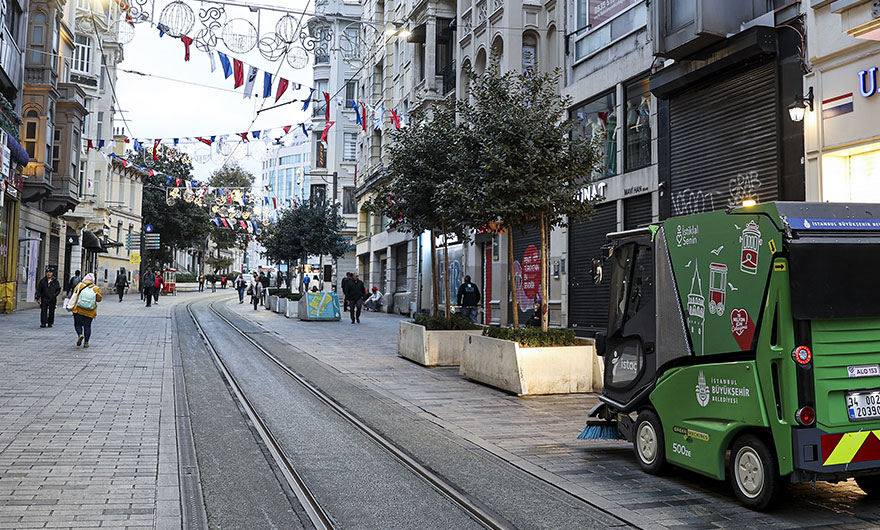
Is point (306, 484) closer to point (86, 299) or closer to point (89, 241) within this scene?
point (86, 299)

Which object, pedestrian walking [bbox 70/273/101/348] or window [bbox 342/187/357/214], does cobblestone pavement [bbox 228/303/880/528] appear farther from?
window [bbox 342/187/357/214]

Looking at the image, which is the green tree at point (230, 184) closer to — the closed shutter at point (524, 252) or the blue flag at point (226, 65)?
the closed shutter at point (524, 252)

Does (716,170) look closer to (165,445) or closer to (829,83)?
(829,83)

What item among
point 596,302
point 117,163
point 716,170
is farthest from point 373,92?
point 716,170

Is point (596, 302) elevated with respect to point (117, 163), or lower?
lower

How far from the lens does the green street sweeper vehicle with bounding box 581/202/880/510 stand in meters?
5.49

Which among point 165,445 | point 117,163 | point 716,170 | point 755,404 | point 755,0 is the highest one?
point 117,163

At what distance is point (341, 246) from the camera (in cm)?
4019

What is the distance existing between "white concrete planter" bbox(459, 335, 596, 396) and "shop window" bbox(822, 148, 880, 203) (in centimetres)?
454

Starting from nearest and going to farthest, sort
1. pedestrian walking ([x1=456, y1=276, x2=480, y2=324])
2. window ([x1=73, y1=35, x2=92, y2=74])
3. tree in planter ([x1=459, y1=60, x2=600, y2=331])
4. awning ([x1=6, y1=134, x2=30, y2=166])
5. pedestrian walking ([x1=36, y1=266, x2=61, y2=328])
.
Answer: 1. tree in planter ([x1=459, y1=60, x2=600, y2=331])
2. pedestrian walking ([x1=36, y1=266, x2=61, y2=328])
3. pedestrian walking ([x1=456, y1=276, x2=480, y2=324])
4. awning ([x1=6, y1=134, x2=30, y2=166])
5. window ([x1=73, y1=35, x2=92, y2=74])

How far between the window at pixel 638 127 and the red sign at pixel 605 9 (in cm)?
196

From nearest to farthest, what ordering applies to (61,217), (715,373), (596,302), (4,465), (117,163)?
(715,373), (4,465), (596,302), (61,217), (117,163)

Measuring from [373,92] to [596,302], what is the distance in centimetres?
2745

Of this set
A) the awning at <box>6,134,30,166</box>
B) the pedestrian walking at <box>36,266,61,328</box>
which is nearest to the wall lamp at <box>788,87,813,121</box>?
the pedestrian walking at <box>36,266,61,328</box>
